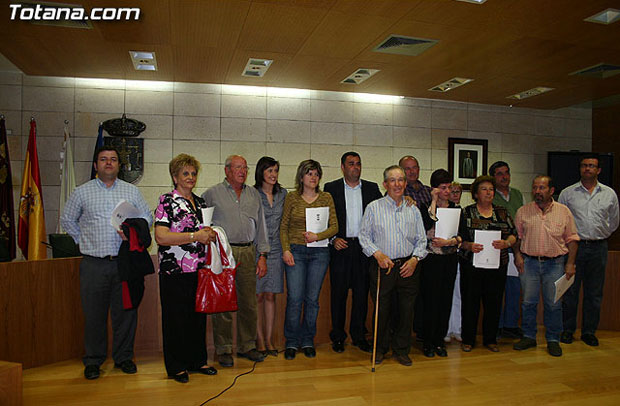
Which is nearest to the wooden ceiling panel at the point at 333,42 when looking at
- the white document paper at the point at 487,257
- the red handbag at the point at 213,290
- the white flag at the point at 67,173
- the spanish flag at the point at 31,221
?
the white flag at the point at 67,173

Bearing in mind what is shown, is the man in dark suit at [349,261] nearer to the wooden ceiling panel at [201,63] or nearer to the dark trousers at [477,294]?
the dark trousers at [477,294]

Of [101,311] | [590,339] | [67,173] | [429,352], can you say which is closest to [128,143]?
[67,173]

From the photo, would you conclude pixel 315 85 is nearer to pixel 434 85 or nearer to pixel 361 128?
pixel 361 128

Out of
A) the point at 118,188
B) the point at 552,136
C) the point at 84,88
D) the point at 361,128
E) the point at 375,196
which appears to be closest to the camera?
the point at 118,188

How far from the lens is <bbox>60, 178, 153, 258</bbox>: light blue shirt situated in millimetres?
3488

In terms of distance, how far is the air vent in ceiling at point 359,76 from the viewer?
18.8 feet

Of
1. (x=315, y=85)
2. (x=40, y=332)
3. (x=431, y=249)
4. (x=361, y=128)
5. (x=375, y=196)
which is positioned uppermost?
(x=315, y=85)

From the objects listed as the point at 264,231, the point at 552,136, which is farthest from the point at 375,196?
the point at 552,136

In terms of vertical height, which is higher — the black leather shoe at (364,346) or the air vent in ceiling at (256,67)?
the air vent in ceiling at (256,67)

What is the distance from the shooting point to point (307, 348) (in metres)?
3.97

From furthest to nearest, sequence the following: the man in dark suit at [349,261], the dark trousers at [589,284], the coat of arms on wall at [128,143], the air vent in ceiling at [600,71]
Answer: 1. the coat of arms on wall at [128,143]
2. the air vent in ceiling at [600,71]
3. the dark trousers at [589,284]
4. the man in dark suit at [349,261]

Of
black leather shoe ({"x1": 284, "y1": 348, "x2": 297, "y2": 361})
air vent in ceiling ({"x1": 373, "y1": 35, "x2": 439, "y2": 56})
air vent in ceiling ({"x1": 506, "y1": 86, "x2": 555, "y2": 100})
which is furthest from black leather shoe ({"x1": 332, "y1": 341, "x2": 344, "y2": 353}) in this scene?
air vent in ceiling ({"x1": 506, "y1": 86, "x2": 555, "y2": 100})

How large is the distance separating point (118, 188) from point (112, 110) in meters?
2.91

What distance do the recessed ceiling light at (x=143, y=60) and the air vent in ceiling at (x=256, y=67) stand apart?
41.8 inches
